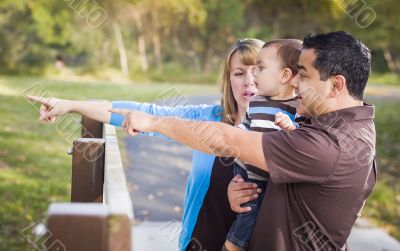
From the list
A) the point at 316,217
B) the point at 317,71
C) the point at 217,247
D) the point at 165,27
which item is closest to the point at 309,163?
the point at 316,217

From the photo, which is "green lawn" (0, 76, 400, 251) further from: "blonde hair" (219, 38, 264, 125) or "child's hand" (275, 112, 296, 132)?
"child's hand" (275, 112, 296, 132)

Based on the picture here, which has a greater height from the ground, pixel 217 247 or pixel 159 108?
pixel 159 108

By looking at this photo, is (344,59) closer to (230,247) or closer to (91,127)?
(230,247)

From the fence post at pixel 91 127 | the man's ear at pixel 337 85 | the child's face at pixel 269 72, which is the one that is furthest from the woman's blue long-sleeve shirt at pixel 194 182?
the man's ear at pixel 337 85

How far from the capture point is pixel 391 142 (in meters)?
11.8

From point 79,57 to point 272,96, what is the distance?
47.4 meters

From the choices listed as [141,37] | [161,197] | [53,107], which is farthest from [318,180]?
[141,37]

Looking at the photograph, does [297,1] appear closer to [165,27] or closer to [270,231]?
[165,27]

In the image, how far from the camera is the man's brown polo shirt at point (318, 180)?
174 cm

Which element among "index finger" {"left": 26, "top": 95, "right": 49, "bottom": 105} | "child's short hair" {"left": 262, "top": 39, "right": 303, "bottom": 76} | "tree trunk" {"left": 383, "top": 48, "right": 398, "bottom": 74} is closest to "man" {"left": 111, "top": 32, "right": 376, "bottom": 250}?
"child's short hair" {"left": 262, "top": 39, "right": 303, "bottom": 76}

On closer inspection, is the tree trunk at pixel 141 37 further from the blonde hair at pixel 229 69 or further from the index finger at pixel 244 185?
the index finger at pixel 244 185

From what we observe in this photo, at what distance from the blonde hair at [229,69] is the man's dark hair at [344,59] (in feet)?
2.88

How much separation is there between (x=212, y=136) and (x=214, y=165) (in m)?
0.99

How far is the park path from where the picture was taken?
5.10m
